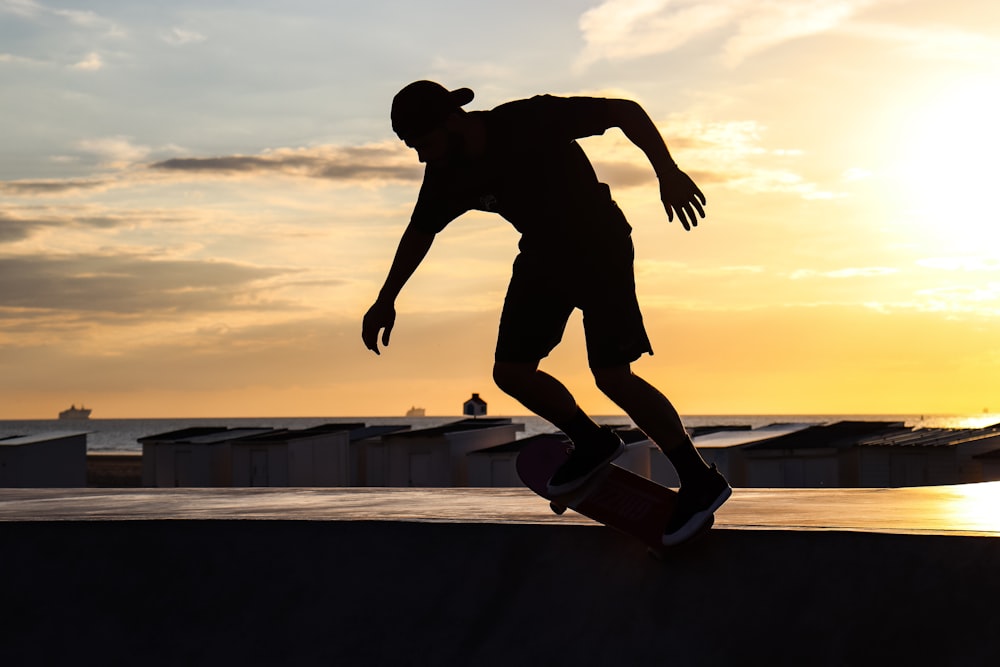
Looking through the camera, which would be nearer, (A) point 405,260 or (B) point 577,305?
(B) point 577,305

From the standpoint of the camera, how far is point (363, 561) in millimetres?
4953

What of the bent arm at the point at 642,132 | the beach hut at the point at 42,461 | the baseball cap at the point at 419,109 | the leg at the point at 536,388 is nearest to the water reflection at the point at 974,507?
the leg at the point at 536,388

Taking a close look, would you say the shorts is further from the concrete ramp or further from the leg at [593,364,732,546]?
the concrete ramp

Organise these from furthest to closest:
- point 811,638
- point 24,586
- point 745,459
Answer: point 745,459, point 24,586, point 811,638

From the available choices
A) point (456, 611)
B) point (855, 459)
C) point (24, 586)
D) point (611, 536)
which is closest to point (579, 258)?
point (611, 536)

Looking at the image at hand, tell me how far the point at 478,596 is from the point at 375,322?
1.67m

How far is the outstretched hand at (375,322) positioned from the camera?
18.2 feet

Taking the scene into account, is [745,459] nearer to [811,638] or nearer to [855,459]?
[855,459]

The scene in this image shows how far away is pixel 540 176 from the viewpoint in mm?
5125

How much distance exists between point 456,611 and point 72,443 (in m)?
37.5

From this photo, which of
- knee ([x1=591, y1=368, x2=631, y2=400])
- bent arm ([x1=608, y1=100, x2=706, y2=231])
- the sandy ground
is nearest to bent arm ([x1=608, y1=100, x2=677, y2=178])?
bent arm ([x1=608, y1=100, x2=706, y2=231])

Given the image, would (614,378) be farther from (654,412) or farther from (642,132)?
(642,132)

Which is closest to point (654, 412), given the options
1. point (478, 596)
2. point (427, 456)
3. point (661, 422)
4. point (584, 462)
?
point (661, 422)

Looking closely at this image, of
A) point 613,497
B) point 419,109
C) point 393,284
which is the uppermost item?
point 419,109
